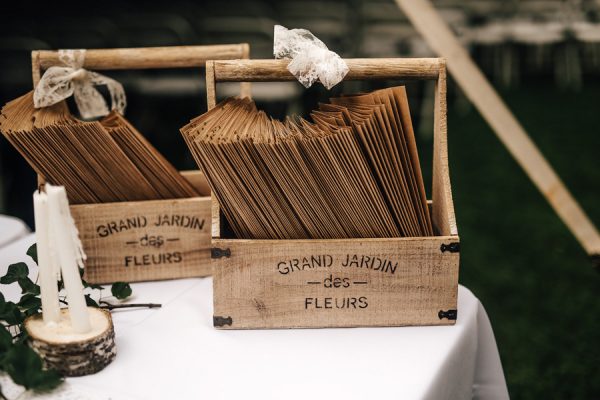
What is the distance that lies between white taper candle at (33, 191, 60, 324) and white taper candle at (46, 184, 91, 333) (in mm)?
11

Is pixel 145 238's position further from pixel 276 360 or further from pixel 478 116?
pixel 478 116

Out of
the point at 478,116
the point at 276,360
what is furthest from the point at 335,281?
the point at 478,116

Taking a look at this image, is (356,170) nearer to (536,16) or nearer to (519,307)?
(519,307)

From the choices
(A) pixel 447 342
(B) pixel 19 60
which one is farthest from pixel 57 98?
(B) pixel 19 60

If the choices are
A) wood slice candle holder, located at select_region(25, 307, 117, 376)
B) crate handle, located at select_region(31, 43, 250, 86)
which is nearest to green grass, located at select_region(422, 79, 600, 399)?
crate handle, located at select_region(31, 43, 250, 86)

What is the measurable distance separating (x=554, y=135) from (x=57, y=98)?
4568 mm

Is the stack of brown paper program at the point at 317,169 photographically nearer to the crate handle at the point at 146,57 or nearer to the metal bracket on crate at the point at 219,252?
the metal bracket on crate at the point at 219,252

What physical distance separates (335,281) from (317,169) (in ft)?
0.52

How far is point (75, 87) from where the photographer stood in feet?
3.80

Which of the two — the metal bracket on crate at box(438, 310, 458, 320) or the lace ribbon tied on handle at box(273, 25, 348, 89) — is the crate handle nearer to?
the lace ribbon tied on handle at box(273, 25, 348, 89)

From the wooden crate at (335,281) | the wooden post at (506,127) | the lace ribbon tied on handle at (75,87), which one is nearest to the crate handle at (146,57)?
the lace ribbon tied on handle at (75,87)

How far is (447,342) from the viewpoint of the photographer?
92cm

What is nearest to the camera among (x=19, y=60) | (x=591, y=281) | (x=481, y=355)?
(x=481, y=355)

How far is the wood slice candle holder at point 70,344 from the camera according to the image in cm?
78
